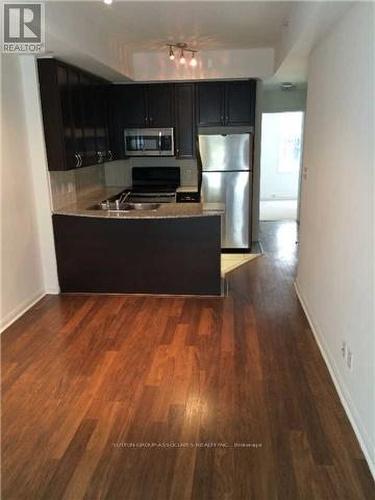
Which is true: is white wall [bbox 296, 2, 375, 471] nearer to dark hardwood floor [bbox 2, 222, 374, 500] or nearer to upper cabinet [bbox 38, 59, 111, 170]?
dark hardwood floor [bbox 2, 222, 374, 500]

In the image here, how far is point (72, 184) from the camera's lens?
4711 millimetres

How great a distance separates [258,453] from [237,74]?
4.64 metres

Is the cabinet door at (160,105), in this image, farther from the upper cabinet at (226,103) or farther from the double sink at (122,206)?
the double sink at (122,206)

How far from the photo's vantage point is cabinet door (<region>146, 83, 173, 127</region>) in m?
5.51

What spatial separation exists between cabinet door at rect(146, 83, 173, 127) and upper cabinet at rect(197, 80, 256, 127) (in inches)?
15.7

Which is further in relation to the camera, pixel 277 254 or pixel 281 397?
pixel 277 254

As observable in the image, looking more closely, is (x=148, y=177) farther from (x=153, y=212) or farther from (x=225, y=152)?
(x=153, y=212)

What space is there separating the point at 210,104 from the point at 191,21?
174cm

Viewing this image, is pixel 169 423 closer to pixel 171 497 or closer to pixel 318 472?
Answer: pixel 171 497

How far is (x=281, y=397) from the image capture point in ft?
8.34

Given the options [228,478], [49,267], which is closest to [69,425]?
[228,478]

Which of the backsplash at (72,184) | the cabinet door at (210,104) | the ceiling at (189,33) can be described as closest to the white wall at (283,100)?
the ceiling at (189,33)

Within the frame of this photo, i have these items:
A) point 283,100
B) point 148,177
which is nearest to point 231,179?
point 148,177

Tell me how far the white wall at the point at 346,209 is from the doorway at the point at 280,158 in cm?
598
